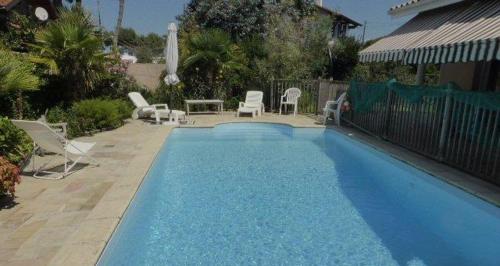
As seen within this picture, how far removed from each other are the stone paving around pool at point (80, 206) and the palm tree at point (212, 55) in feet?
24.4

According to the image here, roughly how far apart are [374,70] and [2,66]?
2198 cm

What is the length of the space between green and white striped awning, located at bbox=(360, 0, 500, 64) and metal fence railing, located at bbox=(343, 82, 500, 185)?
869mm

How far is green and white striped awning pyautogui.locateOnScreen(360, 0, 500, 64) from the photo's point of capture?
6734mm

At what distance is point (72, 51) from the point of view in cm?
1145

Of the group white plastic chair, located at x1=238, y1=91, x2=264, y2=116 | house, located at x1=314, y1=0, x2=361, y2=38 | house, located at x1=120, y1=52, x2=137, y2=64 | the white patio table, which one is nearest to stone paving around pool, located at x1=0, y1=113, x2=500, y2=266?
the white patio table

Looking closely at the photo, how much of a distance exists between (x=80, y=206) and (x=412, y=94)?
8.16 m

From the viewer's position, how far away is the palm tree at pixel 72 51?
11336 millimetres

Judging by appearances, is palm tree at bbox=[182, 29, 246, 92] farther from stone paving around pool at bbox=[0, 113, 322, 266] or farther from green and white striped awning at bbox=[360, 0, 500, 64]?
stone paving around pool at bbox=[0, 113, 322, 266]

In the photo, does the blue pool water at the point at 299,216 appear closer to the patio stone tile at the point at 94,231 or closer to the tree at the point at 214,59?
the patio stone tile at the point at 94,231

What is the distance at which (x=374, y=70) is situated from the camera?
24406 mm

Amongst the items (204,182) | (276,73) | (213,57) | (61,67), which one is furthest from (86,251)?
(276,73)

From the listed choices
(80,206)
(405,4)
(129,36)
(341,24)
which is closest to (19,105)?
(80,206)

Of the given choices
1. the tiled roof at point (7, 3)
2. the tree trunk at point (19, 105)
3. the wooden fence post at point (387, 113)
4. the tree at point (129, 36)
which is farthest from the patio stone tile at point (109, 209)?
the tree at point (129, 36)

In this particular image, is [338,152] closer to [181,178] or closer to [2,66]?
[181,178]
